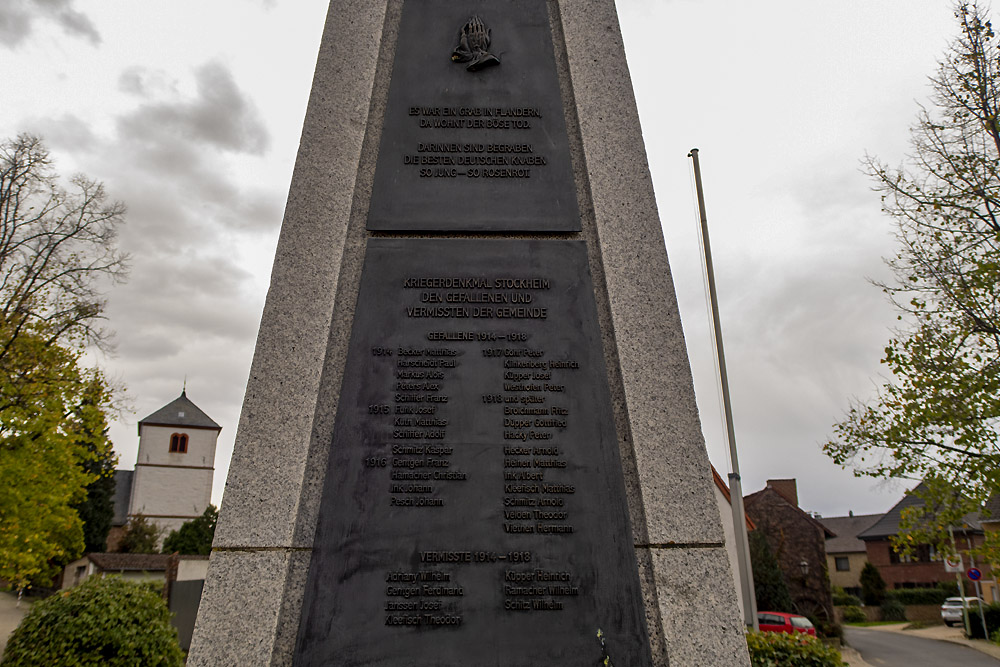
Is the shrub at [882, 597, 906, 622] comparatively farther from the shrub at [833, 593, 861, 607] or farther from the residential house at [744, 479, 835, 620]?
the residential house at [744, 479, 835, 620]

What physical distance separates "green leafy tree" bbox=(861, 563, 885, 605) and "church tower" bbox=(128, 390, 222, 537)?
5285cm

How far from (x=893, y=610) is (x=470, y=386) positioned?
5180 centimetres

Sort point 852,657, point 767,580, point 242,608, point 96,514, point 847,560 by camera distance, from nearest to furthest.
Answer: point 242,608
point 852,657
point 767,580
point 96,514
point 847,560

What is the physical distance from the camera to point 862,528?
6500 centimetres

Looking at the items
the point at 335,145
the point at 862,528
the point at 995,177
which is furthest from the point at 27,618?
the point at 862,528

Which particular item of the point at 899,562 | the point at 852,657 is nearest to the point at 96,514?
the point at 852,657

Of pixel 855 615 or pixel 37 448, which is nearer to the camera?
pixel 37 448

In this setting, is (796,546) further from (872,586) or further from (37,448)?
(37,448)

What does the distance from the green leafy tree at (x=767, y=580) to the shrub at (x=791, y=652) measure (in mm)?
24386

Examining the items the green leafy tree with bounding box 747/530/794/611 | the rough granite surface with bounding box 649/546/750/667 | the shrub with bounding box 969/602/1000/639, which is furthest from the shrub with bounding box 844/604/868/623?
the rough granite surface with bounding box 649/546/750/667

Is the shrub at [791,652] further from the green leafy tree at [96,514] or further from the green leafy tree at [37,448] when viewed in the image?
the green leafy tree at [96,514]

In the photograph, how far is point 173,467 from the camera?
61438mm

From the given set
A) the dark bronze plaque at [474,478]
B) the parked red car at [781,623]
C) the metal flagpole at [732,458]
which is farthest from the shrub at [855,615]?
the dark bronze plaque at [474,478]

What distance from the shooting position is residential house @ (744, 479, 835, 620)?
3294 centimetres
